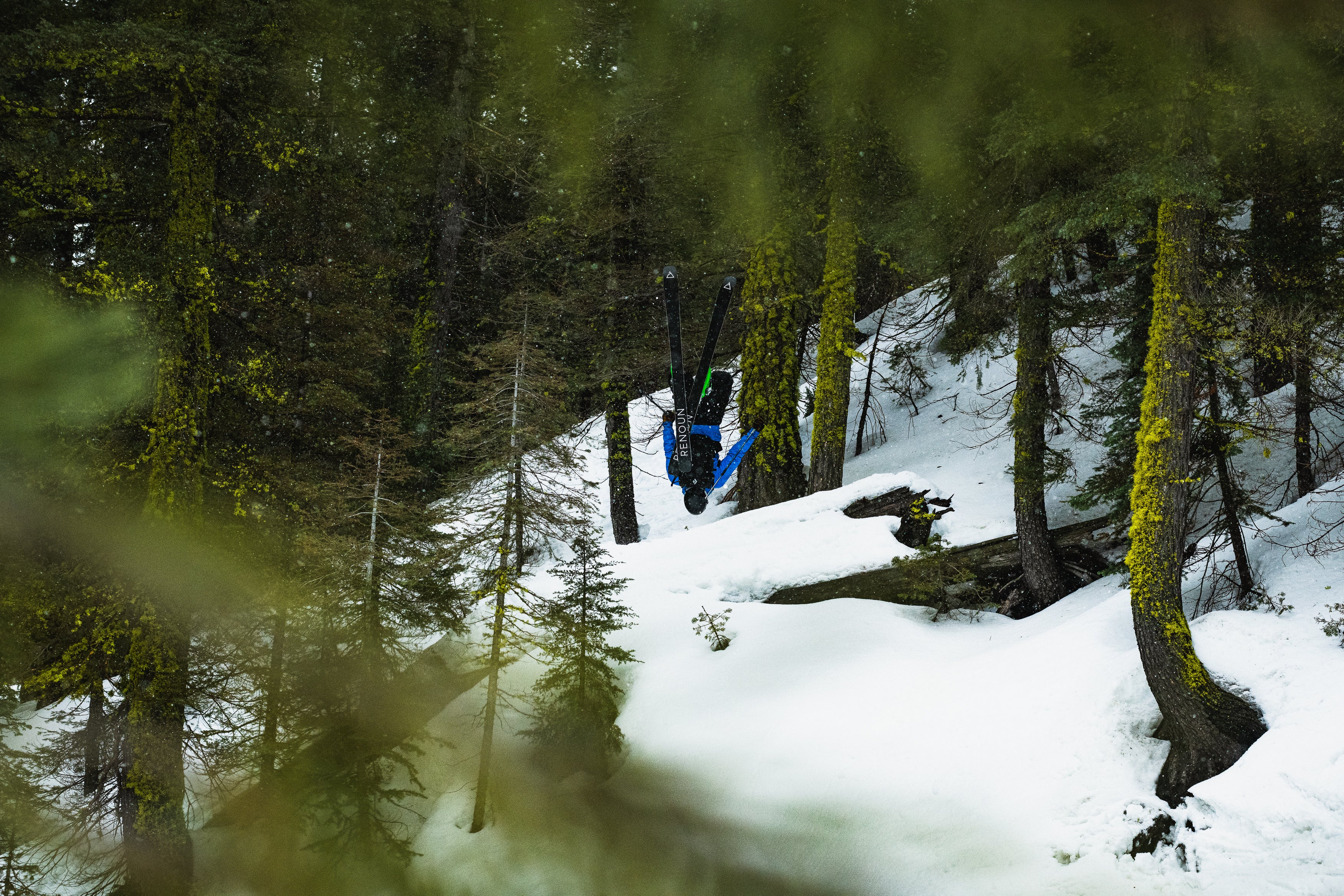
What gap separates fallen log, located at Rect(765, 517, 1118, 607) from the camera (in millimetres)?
12109

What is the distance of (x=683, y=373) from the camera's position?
10.2m

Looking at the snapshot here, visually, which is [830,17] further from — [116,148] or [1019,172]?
[116,148]

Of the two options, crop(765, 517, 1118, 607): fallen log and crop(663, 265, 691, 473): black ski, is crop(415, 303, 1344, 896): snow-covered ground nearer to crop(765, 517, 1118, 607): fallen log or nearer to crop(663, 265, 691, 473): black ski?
crop(765, 517, 1118, 607): fallen log

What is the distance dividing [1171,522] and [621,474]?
10.5 m

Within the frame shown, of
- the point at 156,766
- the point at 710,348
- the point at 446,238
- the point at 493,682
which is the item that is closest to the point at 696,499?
the point at 710,348

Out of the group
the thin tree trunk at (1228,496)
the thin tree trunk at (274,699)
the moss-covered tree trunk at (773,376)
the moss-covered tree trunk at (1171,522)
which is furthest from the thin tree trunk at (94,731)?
the thin tree trunk at (1228,496)

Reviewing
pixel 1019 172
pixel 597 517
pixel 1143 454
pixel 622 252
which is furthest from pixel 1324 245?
pixel 597 517

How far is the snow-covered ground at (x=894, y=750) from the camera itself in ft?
23.4

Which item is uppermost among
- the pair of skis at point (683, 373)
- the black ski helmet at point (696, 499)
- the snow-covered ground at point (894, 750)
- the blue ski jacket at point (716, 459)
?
the pair of skis at point (683, 373)

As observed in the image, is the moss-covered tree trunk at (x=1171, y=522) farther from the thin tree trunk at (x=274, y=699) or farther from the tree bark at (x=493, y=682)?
the thin tree trunk at (x=274, y=699)

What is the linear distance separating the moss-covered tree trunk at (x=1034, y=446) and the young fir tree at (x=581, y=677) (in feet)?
19.7

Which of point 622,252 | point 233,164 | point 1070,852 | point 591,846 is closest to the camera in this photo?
point 1070,852

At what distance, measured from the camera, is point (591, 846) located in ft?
32.4

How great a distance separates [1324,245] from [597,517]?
1494 centimetres
